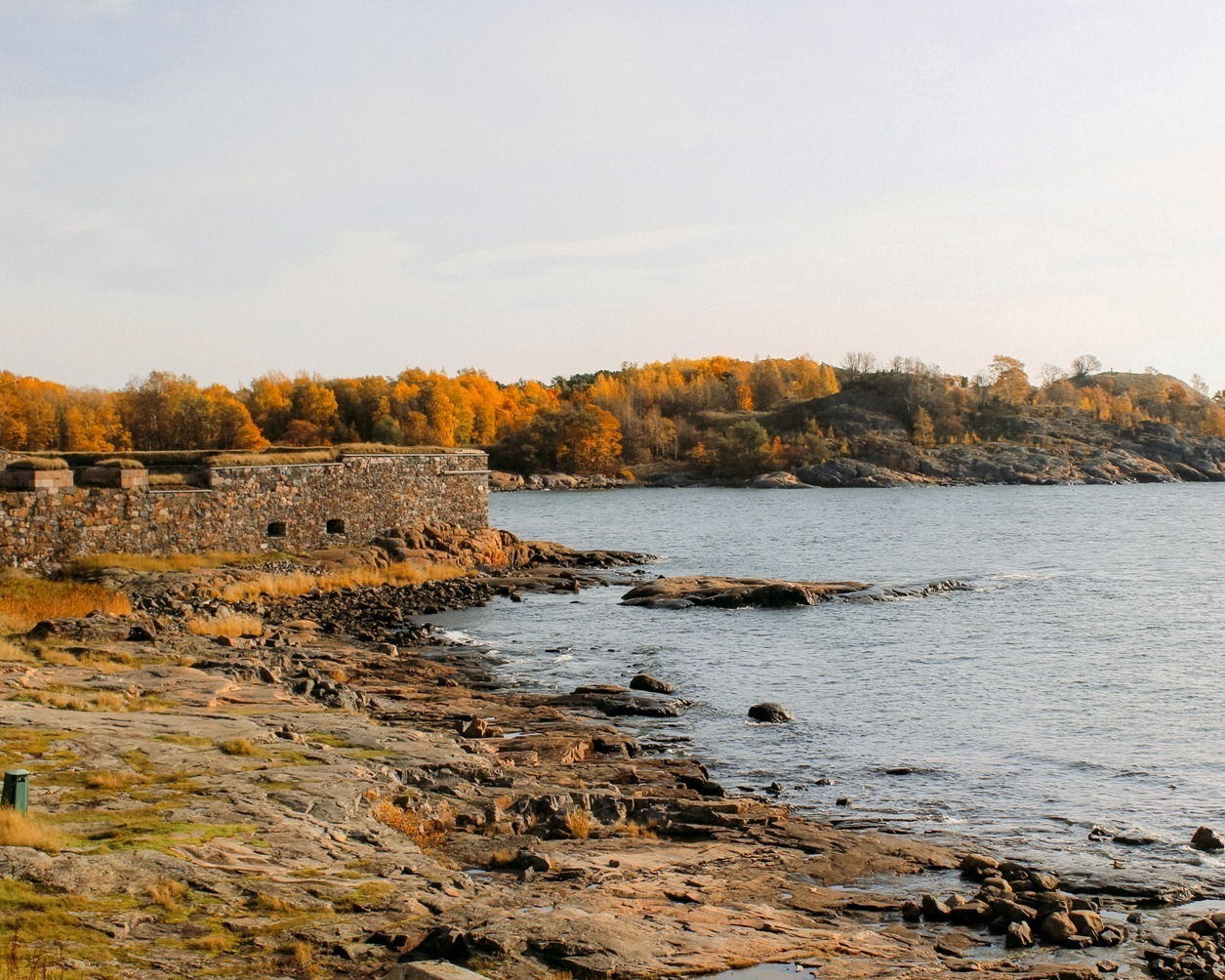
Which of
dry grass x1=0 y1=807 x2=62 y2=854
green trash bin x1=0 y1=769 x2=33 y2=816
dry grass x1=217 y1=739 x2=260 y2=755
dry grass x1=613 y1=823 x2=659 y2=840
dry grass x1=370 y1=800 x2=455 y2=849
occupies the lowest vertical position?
dry grass x1=613 y1=823 x2=659 y2=840

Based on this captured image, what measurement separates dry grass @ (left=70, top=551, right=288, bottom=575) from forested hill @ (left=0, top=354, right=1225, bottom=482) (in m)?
75.4

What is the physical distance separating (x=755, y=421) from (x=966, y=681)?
128171 millimetres

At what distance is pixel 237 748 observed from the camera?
46.7 feet

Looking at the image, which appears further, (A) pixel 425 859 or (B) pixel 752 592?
(B) pixel 752 592

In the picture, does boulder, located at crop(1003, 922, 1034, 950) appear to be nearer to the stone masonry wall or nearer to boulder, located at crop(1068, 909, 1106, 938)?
boulder, located at crop(1068, 909, 1106, 938)

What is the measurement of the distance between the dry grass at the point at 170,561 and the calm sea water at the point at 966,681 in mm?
7283

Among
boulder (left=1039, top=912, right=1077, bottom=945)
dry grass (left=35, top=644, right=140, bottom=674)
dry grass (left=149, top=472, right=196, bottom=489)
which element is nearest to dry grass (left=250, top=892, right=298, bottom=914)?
boulder (left=1039, top=912, right=1077, bottom=945)

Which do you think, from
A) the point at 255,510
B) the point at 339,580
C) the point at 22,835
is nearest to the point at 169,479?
the point at 255,510

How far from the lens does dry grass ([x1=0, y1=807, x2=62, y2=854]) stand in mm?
9539

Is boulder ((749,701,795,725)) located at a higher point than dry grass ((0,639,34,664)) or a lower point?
lower

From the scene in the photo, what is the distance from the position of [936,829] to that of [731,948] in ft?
22.0

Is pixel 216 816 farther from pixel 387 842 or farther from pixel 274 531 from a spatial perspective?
pixel 274 531

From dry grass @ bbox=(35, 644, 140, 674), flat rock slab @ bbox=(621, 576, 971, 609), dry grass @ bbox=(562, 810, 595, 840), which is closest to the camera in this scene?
dry grass @ bbox=(562, 810, 595, 840)

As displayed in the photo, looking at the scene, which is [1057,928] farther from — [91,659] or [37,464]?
[37,464]
